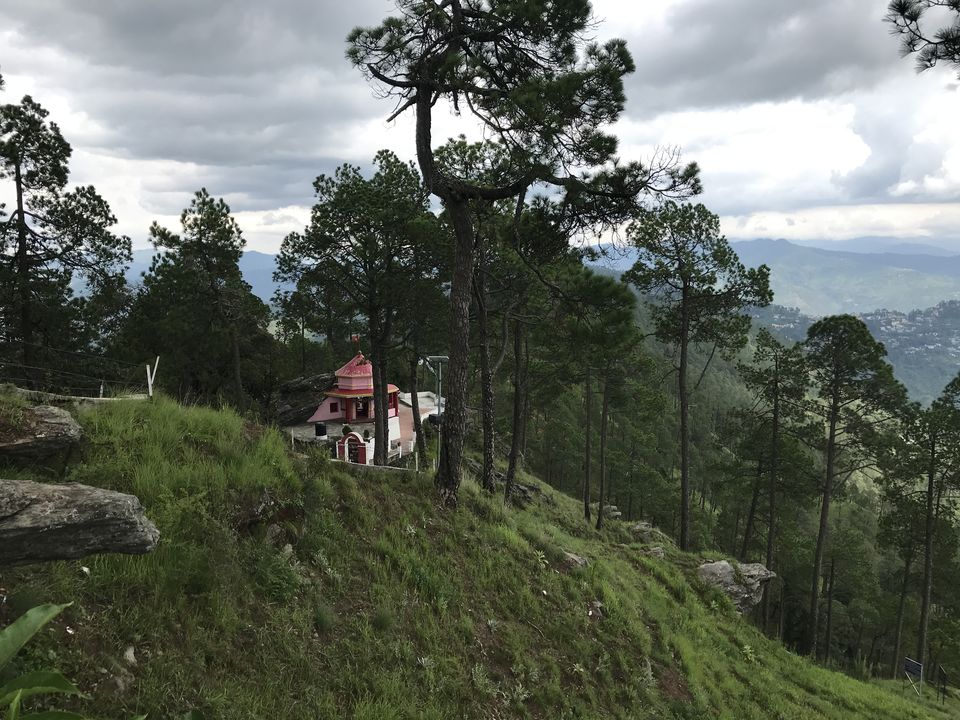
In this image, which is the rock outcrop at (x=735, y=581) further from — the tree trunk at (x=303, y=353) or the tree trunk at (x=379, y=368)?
the tree trunk at (x=303, y=353)

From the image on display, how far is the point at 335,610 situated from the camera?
5.95 meters

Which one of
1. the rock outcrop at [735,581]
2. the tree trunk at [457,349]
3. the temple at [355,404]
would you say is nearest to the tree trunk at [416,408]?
the temple at [355,404]

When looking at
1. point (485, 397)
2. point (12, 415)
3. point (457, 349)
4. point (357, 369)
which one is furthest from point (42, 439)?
point (357, 369)

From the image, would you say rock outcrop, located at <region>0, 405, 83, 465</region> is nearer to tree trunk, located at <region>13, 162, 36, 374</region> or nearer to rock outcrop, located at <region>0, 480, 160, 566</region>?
rock outcrop, located at <region>0, 480, 160, 566</region>

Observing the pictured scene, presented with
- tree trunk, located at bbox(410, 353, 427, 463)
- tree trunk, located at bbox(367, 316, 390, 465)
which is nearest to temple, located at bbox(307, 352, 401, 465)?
tree trunk, located at bbox(410, 353, 427, 463)

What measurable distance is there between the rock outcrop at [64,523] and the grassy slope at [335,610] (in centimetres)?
55

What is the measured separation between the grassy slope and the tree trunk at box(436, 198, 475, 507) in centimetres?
59

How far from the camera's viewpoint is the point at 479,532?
951 centimetres

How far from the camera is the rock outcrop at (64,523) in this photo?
352 cm

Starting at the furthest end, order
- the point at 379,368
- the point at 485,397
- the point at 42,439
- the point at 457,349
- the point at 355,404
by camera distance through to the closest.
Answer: the point at 355,404
the point at 379,368
the point at 485,397
the point at 457,349
the point at 42,439

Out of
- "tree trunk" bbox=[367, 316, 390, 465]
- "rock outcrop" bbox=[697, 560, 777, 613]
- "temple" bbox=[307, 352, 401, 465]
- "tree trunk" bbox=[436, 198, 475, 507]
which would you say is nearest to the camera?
"tree trunk" bbox=[436, 198, 475, 507]

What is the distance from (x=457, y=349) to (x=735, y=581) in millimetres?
13233

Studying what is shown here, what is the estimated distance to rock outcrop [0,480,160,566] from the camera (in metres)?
3.52

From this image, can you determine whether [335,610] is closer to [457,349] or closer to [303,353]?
[457,349]
